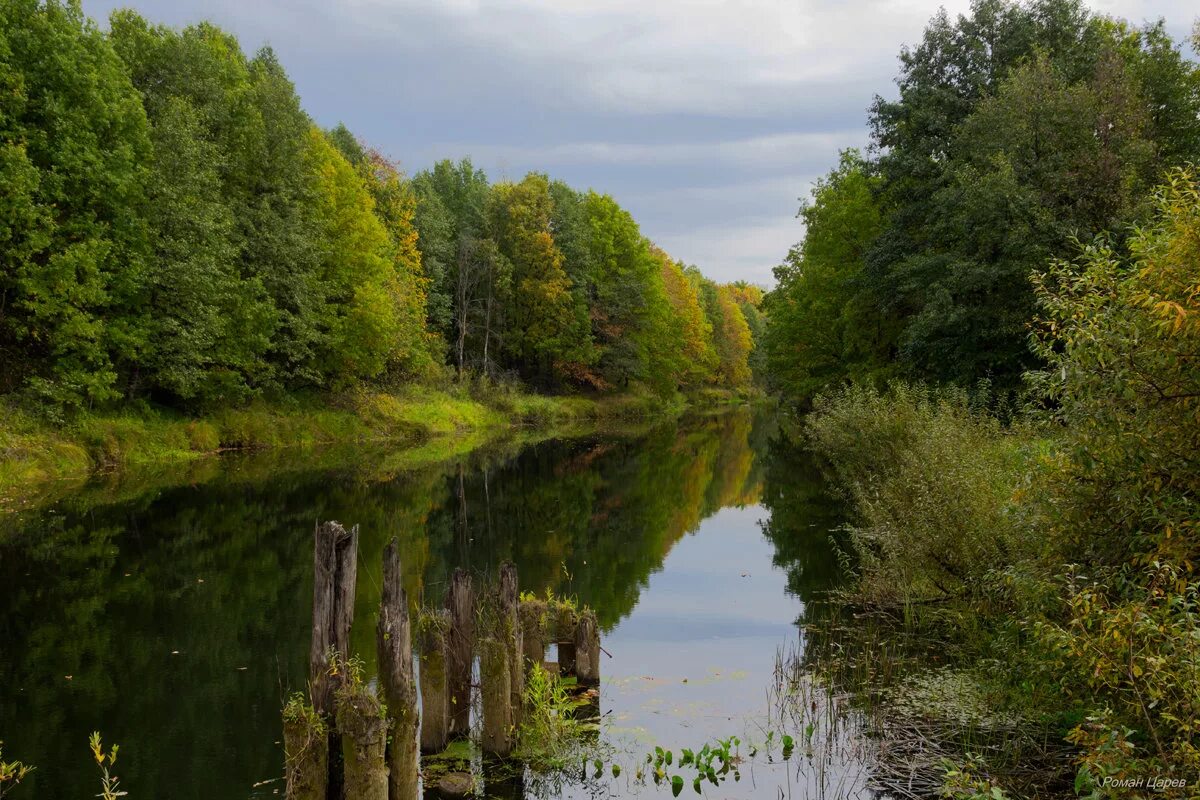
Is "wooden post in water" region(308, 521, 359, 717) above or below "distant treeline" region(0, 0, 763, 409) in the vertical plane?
below

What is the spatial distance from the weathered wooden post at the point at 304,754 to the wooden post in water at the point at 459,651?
78.6 inches

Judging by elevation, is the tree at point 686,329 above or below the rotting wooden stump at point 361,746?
above

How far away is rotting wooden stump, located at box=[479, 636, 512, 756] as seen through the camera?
757cm

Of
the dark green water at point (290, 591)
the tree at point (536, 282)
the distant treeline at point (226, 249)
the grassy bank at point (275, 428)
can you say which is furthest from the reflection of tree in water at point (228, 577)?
the tree at point (536, 282)

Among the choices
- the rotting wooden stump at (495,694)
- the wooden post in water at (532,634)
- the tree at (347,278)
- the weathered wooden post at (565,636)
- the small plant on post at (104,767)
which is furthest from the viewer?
the tree at (347,278)

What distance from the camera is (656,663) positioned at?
11.0 m

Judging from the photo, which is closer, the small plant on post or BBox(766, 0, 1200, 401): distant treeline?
the small plant on post

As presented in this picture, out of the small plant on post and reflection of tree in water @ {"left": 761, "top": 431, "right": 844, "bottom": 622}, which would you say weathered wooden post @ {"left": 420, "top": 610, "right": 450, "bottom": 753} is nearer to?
the small plant on post

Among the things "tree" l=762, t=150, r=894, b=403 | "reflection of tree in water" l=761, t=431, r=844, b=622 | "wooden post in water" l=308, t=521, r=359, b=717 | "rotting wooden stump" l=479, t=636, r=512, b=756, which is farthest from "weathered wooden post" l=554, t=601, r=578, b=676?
"tree" l=762, t=150, r=894, b=403

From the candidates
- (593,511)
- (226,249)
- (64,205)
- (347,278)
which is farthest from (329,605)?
(347,278)

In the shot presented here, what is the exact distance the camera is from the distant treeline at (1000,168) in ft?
76.8

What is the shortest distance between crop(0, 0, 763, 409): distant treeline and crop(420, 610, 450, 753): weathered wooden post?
23.5m

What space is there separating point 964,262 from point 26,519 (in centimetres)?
2523

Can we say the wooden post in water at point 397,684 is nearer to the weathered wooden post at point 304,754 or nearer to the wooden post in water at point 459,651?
the weathered wooden post at point 304,754
